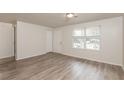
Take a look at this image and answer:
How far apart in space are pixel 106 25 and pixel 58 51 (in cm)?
403

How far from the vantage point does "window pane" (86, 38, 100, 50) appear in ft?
15.7

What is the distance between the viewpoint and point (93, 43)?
4.98m

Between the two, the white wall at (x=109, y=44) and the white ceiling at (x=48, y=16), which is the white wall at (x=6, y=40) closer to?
the white ceiling at (x=48, y=16)

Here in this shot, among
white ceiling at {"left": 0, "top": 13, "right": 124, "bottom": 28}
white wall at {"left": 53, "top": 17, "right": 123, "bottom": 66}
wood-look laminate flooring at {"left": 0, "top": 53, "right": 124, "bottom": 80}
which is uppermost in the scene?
white ceiling at {"left": 0, "top": 13, "right": 124, "bottom": 28}

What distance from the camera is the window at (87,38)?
4.80 meters

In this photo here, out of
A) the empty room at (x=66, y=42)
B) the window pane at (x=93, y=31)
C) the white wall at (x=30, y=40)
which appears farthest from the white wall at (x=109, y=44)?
the white wall at (x=30, y=40)

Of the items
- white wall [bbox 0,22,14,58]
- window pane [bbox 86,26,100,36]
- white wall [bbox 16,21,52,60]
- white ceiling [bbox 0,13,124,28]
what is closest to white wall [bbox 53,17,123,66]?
window pane [bbox 86,26,100,36]

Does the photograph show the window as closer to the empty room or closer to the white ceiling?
the empty room

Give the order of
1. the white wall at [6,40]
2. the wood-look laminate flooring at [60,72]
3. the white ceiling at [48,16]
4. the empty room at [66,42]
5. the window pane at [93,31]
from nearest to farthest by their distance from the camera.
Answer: the wood-look laminate flooring at [60,72] < the white ceiling at [48,16] < the empty room at [66,42] < the window pane at [93,31] < the white wall at [6,40]

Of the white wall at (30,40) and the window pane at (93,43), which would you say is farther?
the white wall at (30,40)

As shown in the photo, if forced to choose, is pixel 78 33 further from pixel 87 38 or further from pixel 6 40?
pixel 6 40

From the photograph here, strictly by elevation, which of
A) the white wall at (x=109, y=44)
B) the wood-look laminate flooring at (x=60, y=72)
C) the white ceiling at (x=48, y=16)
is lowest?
the wood-look laminate flooring at (x=60, y=72)
